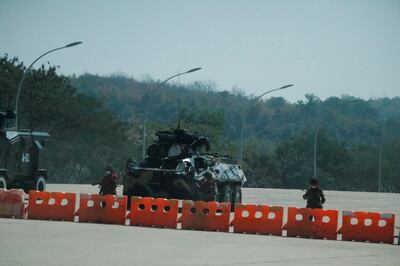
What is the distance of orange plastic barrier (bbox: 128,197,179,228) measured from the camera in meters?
24.9

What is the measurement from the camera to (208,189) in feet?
99.8

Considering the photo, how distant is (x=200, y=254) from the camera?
17.8 meters

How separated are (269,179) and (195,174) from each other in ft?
213

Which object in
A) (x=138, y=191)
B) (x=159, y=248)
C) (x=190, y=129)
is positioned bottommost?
(x=159, y=248)

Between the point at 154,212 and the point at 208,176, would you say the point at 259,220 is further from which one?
the point at 208,176

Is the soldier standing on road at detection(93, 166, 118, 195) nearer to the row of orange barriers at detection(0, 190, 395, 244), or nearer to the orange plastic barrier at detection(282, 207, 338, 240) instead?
the row of orange barriers at detection(0, 190, 395, 244)

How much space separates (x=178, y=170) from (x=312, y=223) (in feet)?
27.1

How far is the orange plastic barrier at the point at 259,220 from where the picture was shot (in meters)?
24.0

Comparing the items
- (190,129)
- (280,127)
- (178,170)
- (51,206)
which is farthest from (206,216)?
(280,127)

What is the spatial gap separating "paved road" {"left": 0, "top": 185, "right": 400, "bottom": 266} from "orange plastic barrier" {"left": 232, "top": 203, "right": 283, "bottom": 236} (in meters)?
0.69

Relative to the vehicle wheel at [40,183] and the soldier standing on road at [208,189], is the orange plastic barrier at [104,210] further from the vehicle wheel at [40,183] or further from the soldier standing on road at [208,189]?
the vehicle wheel at [40,183]

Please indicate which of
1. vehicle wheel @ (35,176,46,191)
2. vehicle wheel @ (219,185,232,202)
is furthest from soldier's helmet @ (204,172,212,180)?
vehicle wheel @ (35,176,46,191)

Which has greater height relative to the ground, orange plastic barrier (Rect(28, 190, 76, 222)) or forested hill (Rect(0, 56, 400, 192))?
forested hill (Rect(0, 56, 400, 192))

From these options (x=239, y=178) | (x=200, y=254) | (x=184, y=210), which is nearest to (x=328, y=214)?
(x=184, y=210)
